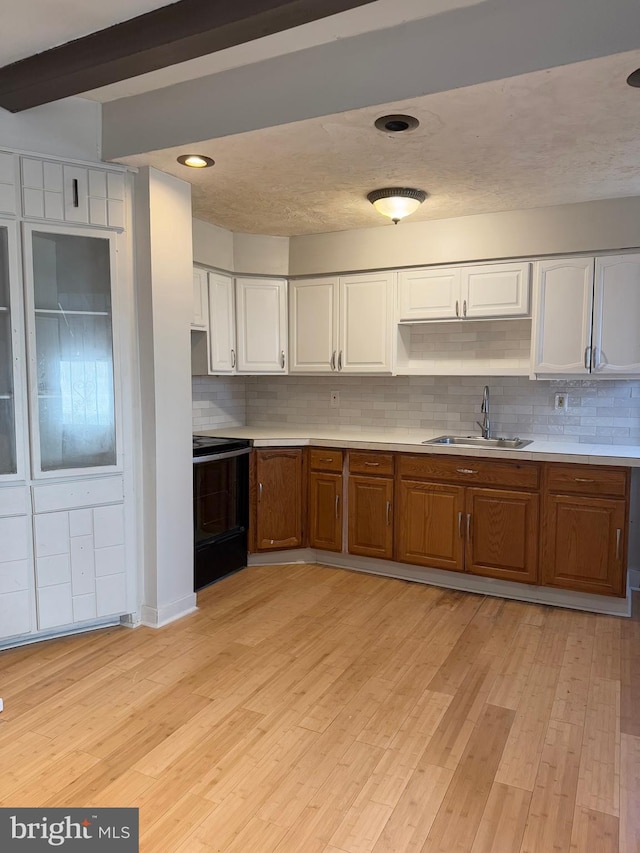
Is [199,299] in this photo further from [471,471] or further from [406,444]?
[471,471]

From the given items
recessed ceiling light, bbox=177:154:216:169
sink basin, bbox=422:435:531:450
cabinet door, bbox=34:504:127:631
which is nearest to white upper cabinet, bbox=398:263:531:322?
sink basin, bbox=422:435:531:450

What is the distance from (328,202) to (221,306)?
1152 millimetres

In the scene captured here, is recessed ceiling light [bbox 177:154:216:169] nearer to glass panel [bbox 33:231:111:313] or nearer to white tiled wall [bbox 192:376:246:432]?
glass panel [bbox 33:231:111:313]

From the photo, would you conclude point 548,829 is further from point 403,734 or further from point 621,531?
point 621,531

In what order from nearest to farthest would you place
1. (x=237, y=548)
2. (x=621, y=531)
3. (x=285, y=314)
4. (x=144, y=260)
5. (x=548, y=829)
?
(x=548, y=829), (x=144, y=260), (x=621, y=531), (x=237, y=548), (x=285, y=314)

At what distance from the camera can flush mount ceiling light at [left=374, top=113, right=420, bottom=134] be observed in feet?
7.90

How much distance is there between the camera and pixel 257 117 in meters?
2.54

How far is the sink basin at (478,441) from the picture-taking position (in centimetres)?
402

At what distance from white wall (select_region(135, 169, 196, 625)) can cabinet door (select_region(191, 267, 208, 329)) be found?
0.72 metres

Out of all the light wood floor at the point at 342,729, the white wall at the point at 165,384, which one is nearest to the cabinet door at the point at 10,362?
the white wall at the point at 165,384

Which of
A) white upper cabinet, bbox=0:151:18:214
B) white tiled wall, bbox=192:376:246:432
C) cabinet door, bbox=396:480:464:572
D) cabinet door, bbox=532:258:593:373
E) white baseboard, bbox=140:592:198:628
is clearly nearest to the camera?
white upper cabinet, bbox=0:151:18:214

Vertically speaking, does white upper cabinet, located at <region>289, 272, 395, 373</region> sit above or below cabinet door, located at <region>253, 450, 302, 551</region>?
above

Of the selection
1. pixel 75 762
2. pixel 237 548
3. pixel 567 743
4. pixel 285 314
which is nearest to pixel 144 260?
pixel 285 314

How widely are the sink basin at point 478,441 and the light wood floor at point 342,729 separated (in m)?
1.08
